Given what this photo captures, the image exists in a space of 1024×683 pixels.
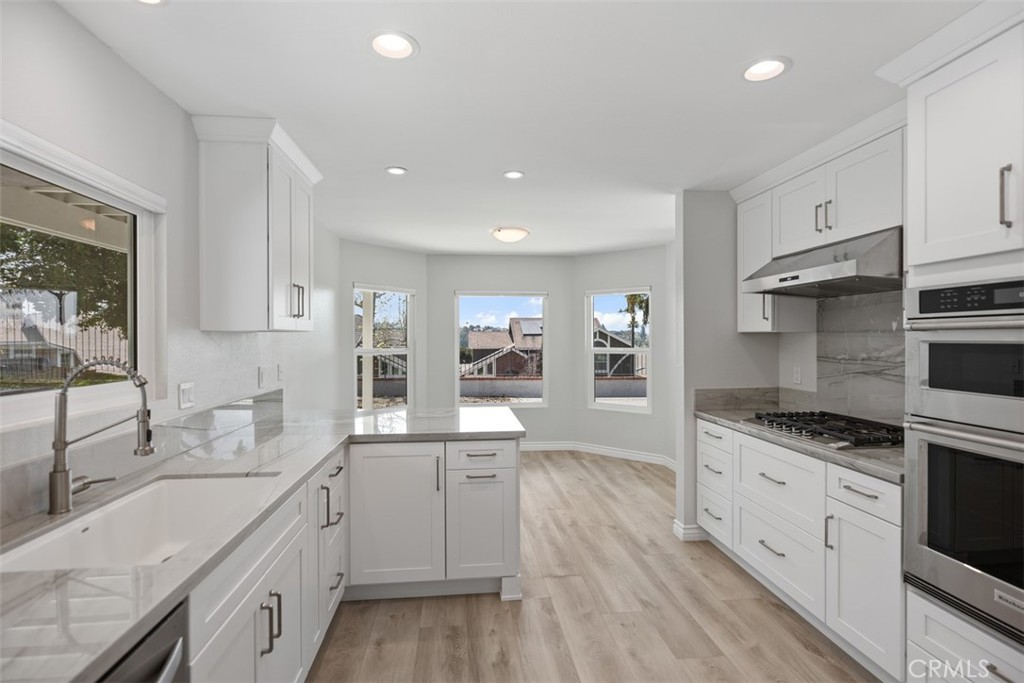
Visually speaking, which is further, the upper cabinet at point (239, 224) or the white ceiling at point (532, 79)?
the upper cabinet at point (239, 224)

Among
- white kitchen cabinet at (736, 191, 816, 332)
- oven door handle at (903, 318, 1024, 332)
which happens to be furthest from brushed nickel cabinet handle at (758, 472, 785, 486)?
oven door handle at (903, 318, 1024, 332)

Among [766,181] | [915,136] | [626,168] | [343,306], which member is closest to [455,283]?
[343,306]

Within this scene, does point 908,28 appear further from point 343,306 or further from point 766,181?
point 343,306

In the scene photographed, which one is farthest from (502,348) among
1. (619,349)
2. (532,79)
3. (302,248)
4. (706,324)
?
(532,79)

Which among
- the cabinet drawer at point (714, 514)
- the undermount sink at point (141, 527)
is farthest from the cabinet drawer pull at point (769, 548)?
the undermount sink at point (141, 527)

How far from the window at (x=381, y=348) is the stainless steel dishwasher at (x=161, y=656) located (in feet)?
14.2

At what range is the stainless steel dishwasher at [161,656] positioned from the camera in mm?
936

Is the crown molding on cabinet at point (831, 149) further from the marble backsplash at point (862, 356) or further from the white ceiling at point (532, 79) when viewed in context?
the marble backsplash at point (862, 356)

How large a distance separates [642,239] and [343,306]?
3198mm

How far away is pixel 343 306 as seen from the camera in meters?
5.32

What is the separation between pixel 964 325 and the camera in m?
1.67

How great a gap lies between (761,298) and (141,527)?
338cm

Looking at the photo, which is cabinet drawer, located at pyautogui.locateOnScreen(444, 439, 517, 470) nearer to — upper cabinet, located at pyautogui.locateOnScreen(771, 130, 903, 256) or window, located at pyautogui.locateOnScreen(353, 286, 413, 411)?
upper cabinet, located at pyautogui.locateOnScreen(771, 130, 903, 256)

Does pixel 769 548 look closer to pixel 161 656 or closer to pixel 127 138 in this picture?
pixel 161 656
